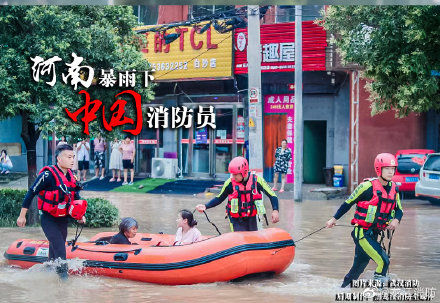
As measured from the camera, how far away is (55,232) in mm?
9141

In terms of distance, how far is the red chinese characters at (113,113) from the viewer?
14414mm

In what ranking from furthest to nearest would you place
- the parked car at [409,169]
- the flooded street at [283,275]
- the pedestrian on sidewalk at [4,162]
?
1. the pedestrian on sidewalk at [4,162]
2. the parked car at [409,169]
3. the flooded street at [283,275]

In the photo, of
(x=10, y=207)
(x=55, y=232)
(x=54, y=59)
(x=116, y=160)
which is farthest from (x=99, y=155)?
(x=55, y=232)

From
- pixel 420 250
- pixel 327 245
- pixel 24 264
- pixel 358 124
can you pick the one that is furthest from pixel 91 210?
pixel 358 124

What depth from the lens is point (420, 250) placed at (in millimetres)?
12734

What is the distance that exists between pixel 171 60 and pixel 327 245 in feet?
43.9

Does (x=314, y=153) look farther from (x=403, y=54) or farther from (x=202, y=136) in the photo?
(x=403, y=54)

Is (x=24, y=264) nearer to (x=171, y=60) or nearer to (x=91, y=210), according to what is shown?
(x=91, y=210)

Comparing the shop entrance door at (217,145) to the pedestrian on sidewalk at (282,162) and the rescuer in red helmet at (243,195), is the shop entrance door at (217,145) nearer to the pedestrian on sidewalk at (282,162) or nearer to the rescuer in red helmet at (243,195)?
the pedestrian on sidewalk at (282,162)

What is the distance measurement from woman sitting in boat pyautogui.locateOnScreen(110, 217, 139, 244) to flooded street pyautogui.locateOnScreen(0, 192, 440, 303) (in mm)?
735

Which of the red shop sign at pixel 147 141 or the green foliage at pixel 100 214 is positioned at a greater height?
the red shop sign at pixel 147 141

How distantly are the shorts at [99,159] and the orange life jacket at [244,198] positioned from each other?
17319 millimetres

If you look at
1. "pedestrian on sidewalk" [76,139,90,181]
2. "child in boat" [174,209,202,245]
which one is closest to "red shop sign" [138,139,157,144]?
"pedestrian on sidewalk" [76,139,90,181]

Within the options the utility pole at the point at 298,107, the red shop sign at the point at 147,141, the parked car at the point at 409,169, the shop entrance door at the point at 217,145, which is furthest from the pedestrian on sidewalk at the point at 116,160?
the parked car at the point at 409,169
